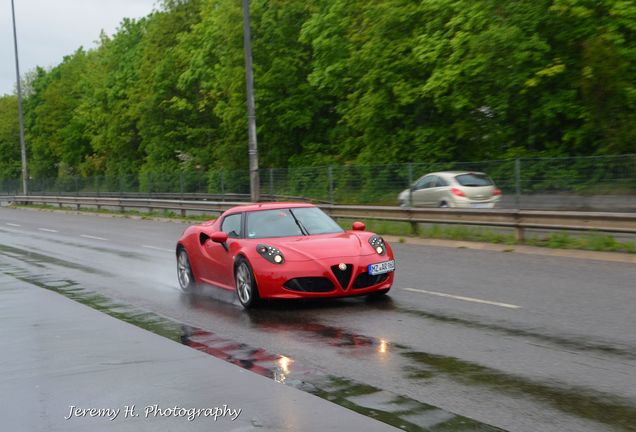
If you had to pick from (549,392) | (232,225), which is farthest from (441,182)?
(549,392)

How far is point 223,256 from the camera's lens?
10977 millimetres

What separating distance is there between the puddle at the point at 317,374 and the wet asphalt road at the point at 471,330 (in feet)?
0.28

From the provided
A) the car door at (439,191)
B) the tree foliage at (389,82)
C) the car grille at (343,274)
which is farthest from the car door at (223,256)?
the tree foliage at (389,82)

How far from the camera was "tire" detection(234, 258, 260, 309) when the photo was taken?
1005 cm

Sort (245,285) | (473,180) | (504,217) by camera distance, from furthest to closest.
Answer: (473,180), (504,217), (245,285)

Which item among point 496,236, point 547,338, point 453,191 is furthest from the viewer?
point 453,191

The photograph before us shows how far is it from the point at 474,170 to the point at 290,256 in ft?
38.6

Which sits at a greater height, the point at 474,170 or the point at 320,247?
the point at 474,170

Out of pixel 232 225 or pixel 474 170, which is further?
pixel 474 170

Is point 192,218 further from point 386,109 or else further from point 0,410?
point 0,410

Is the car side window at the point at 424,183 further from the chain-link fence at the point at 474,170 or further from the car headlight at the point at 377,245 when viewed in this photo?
the car headlight at the point at 377,245

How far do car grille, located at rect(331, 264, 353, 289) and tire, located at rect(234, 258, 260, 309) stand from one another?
1009mm

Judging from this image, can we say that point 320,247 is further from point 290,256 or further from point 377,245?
point 377,245

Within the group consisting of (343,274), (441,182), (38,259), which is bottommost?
(38,259)
